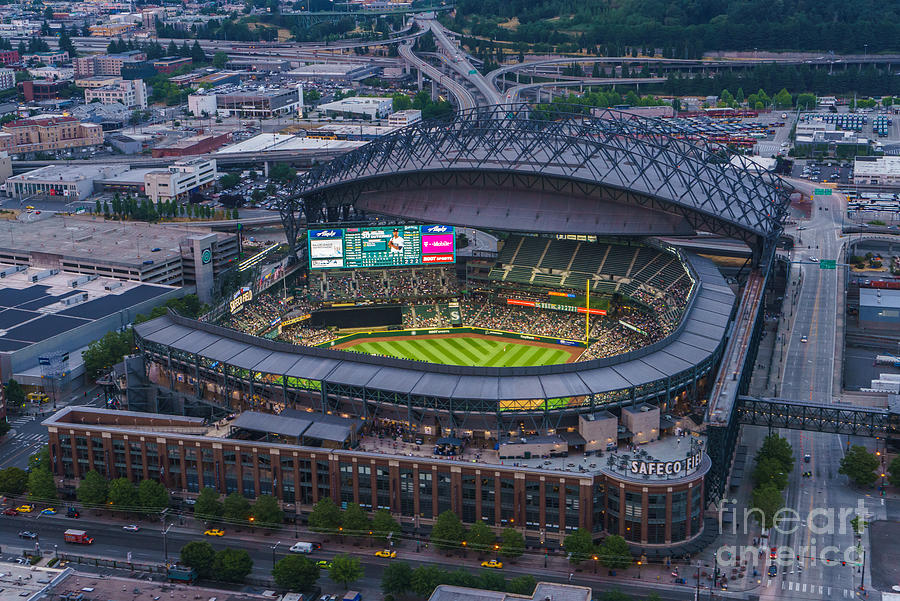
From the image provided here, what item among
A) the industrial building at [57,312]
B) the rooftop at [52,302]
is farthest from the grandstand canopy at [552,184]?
the industrial building at [57,312]

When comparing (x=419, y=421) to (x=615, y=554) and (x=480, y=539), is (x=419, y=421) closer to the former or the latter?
(x=480, y=539)

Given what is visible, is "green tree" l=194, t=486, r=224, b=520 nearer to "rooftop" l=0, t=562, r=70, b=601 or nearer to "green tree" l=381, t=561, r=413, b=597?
"rooftop" l=0, t=562, r=70, b=601

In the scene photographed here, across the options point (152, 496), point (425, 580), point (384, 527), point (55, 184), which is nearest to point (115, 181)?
point (55, 184)

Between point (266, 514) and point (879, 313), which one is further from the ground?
point (879, 313)

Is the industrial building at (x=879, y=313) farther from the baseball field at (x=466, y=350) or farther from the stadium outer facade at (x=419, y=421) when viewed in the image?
the baseball field at (x=466, y=350)

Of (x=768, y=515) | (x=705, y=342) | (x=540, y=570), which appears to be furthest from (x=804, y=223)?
(x=540, y=570)

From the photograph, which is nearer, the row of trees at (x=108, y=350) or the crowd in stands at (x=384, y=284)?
the row of trees at (x=108, y=350)

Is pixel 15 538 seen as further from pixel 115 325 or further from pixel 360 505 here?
pixel 115 325
